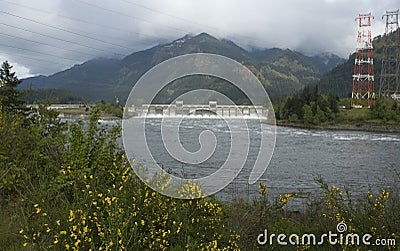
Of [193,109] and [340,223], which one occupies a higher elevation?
[193,109]

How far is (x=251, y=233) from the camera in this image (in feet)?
18.3

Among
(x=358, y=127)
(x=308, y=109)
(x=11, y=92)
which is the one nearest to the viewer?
(x=11, y=92)

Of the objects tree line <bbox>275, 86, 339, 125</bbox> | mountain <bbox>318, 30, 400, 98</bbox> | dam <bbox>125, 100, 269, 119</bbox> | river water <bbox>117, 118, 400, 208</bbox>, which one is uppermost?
mountain <bbox>318, 30, 400, 98</bbox>

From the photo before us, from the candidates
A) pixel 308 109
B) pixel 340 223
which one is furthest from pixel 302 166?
pixel 308 109

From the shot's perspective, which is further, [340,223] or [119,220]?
[340,223]

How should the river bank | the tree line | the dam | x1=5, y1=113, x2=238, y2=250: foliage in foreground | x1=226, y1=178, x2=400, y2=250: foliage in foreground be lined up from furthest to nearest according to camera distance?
the tree line → the river bank → the dam → x1=226, y1=178, x2=400, y2=250: foliage in foreground → x1=5, y1=113, x2=238, y2=250: foliage in foreground

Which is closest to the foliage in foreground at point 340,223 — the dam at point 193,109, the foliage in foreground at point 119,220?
the foliage in foreground at point 119,220

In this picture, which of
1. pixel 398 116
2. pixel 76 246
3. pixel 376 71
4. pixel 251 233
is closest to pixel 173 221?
pixel 76 246

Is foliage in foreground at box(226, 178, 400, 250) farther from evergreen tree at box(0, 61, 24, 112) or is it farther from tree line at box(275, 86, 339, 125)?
tree line at box(275, 86, 339, 125)

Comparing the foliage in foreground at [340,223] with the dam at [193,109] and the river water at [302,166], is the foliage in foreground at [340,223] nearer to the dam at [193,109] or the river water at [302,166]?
the dam at [193,109]

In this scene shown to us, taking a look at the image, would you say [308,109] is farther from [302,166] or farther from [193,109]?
[193,109]

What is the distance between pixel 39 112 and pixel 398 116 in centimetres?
6581

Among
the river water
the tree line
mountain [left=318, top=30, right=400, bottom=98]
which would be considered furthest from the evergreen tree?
mountain [left=318, top=30, right=400, bottom=98]

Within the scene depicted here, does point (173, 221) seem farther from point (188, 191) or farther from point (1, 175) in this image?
point (1, 175)
